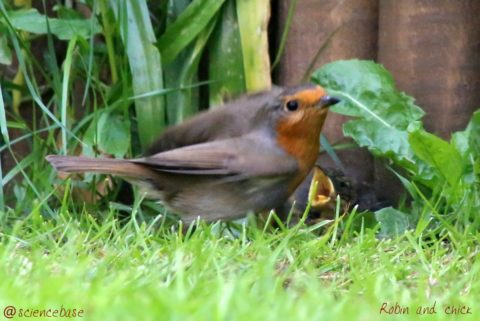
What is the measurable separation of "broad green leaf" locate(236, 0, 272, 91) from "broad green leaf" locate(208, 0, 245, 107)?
72 millimetres

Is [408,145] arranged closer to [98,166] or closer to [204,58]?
[204,58]

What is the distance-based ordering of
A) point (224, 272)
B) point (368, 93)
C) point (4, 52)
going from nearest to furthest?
point (224, 272) → point (368, 93) → point (4, 52)

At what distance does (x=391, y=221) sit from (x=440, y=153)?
31cm

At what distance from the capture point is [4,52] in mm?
5105

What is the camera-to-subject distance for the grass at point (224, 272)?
288 centimetres

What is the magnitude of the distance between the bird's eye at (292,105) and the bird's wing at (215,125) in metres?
0.20

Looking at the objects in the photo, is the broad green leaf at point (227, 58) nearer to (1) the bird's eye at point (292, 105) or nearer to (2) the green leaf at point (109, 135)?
(2) the green leaf at point (109, 135)

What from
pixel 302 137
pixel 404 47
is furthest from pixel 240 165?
pixel 404 47

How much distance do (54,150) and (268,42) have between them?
1.03 meters

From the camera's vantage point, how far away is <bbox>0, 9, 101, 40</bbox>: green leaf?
16.7 ft

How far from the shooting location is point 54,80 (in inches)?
206

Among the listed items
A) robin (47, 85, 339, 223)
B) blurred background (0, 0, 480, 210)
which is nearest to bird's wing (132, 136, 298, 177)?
robin (47, 85, 339, 223)

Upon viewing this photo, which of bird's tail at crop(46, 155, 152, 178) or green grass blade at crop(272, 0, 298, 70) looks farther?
green grass blade at crop(272, 0, 298, 70)

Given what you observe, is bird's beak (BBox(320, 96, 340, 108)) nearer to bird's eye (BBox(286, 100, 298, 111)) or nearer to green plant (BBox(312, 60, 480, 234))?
bird's eye (BBox(286, 100, 298, 111))
